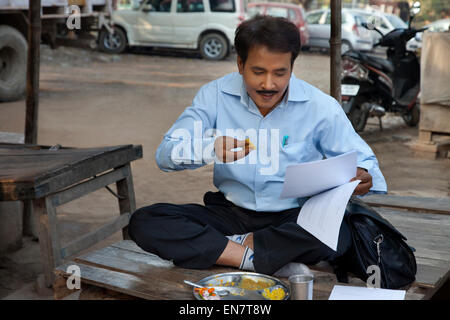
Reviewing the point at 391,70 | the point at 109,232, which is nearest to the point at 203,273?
the point at 109,232

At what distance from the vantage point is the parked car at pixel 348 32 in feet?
50.3

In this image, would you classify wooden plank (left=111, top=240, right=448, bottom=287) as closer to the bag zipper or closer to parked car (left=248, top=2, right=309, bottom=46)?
the bag zipper

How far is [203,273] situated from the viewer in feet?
7.26

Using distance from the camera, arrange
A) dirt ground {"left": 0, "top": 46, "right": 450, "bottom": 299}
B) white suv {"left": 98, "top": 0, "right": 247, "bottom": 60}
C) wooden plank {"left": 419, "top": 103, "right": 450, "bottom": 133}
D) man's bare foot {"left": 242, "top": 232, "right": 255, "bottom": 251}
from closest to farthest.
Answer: man's bare foot {"left": 242, "top": 232, "right": 255, "bottom": 251} → dirt ground {"left": 0, "top": 46, "right": 450, "bottom": 299} → wooden plank {"left": 419, "top": 103, "right": 450, "bottom": 133} → white suv {"left": 98, "top": 0, "right": 247, "bottom": 60}

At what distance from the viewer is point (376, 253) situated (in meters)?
2.18

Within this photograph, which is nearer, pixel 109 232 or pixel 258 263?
pixel 258 263

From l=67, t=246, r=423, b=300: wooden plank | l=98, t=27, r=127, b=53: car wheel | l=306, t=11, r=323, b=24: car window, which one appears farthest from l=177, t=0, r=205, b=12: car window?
l=67, t=246, r=423, b=300: wooden plank

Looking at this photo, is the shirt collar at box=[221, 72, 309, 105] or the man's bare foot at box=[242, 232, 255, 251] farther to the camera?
the shirt collar at box=[221, 72, 309, 105]

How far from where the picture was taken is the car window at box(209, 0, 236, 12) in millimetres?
14578

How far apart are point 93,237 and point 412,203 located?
A: 1648 mm

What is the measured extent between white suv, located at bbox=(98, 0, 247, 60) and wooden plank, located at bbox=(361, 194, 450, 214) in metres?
11.5

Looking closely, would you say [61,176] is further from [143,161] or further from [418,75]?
[418,75]

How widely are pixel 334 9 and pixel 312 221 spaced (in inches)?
52.7

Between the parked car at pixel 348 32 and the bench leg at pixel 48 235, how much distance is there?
12788 mm
